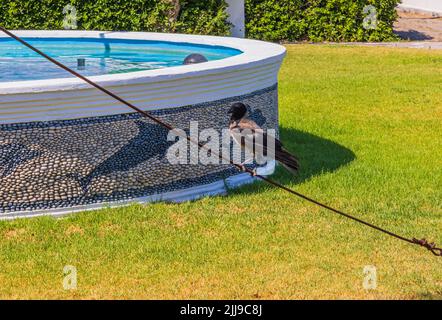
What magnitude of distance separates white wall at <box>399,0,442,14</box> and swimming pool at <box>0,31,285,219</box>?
26.0 metres

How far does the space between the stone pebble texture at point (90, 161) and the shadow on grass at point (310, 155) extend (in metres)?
1.01

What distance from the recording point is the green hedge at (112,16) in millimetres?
21438

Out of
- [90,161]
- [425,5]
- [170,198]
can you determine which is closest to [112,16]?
[170,198]

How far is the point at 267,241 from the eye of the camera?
7988 millimetres

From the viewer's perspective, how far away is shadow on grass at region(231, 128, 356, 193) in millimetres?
10023

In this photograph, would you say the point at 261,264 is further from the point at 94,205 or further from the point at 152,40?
the point at 152,40

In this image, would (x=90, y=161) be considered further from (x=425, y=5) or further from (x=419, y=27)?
(x=425, y=5)

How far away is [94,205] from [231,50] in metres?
4.80

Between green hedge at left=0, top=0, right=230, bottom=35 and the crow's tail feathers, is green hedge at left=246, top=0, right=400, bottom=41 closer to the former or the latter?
green hedge at left=0, top=0, right=230, bottom=35

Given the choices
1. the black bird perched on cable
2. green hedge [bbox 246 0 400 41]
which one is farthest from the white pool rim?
green hedge [bbox 246 0 400 41]

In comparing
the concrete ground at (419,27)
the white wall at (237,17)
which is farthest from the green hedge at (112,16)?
the concrete ground at (419,27)

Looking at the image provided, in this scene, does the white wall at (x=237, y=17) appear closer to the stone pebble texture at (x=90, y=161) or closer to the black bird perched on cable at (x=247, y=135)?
the stone pebble texture at (x=90, y=161)

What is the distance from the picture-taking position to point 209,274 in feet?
23.5

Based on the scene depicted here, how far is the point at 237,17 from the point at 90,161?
53.8ft
